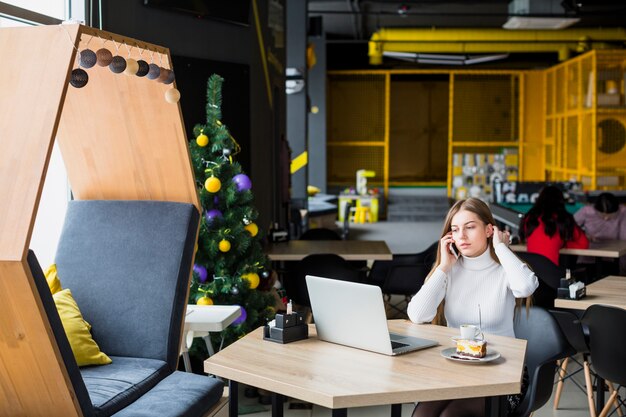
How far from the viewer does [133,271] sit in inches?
175

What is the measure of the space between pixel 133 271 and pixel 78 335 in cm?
47

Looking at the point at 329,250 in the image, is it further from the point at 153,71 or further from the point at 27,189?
the point at 27,189

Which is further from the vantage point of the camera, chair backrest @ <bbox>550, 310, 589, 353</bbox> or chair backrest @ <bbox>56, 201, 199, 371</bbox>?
chair backrest @ <bbox>550, 310, 589, 353</bbox>

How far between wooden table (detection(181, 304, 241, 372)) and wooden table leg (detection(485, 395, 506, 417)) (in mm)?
1787

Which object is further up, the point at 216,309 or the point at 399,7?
the point at 399,7

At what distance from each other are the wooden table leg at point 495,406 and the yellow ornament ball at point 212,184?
285cm

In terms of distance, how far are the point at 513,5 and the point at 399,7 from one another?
193cm

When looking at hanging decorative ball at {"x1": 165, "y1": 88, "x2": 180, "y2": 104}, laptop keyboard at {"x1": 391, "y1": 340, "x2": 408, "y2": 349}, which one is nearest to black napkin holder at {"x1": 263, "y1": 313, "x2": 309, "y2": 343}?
laptop keyboard at {"x1": 391, "y1": 340, "x2": 408, "y2": 349}

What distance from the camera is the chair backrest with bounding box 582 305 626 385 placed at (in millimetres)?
4344

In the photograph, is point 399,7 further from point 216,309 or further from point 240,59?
point 216,309

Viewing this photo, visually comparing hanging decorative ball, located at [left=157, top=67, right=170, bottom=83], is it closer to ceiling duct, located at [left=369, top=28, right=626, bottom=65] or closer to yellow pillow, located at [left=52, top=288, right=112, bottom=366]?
yellow pillow, located at [left=52, top=288, right=112, bottom=366]

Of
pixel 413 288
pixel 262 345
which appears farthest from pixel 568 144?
pixel 262 345

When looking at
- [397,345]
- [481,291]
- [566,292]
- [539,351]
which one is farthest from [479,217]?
[566,292]

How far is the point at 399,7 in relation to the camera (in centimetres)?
1466
